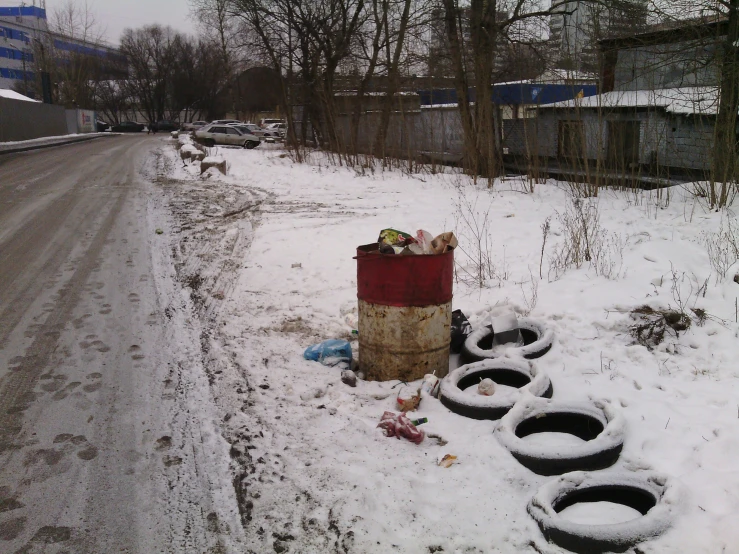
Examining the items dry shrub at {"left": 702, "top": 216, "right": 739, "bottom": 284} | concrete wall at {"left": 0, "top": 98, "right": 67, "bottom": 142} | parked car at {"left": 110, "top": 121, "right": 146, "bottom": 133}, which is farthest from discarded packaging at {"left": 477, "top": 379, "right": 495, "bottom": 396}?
parked car at {"left": 110, "top": 121, "right": 146, "bottom": 133}

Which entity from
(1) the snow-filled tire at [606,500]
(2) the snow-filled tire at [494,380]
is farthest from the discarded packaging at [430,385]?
(1) the snow-filled tire at [606,500]

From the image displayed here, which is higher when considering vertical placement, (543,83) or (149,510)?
(543,83)

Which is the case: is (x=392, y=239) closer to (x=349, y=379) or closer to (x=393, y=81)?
(x=349, y=379)

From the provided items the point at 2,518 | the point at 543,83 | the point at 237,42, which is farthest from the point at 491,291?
the point at 237,42

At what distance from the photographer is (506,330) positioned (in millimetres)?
5180

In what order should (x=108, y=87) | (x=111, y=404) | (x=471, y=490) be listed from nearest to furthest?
(x=471, y=490), (x=111, y=404), (x=108, y=87)

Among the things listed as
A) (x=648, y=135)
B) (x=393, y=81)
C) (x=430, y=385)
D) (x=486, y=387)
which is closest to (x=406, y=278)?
(x=430, y=385)

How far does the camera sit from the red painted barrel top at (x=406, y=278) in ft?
14.9

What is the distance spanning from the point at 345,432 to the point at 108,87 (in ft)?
292

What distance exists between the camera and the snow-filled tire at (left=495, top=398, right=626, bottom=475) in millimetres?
3504

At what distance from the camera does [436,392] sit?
4.53 metres

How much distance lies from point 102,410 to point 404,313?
2212 millimetres

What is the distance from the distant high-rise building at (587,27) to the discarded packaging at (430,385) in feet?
34.8

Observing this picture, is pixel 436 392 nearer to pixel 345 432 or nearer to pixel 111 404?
pixel 345 432
